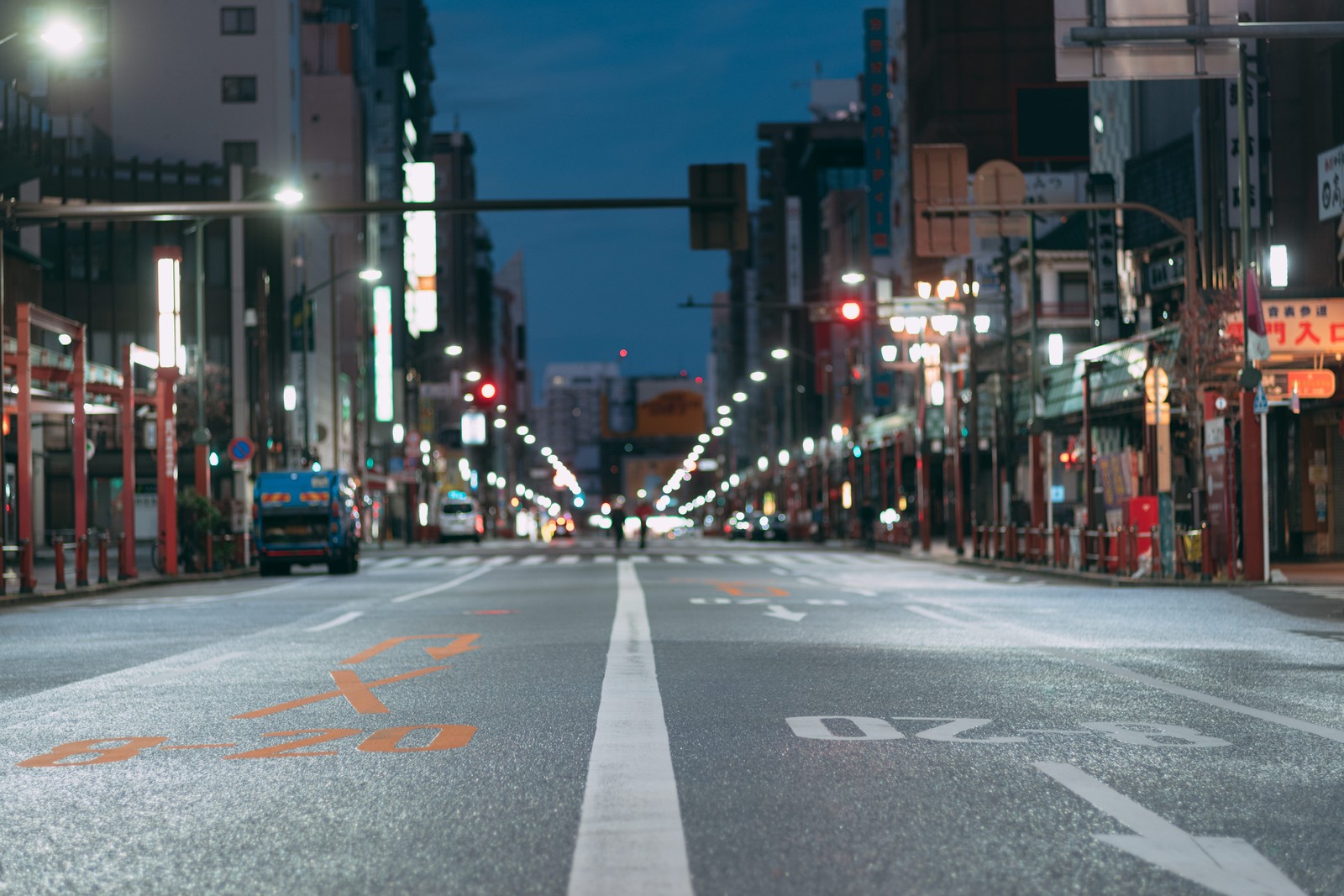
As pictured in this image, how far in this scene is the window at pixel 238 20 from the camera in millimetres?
87875

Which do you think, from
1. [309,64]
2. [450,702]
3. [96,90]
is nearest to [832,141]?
[309,64]

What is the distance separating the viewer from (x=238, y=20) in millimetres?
88250

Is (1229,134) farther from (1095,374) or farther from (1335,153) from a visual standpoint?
(1095,374)

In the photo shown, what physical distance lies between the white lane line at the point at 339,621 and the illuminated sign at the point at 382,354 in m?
85.3

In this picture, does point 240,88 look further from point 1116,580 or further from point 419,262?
point 1116,580

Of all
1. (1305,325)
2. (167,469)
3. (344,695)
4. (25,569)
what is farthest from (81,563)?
(1305,325)

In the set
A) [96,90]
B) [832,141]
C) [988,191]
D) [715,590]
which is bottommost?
[715,590]

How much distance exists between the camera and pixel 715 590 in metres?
26.5

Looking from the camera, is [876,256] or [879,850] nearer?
[879,850]

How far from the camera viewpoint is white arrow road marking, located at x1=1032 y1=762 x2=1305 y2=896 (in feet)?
16.9

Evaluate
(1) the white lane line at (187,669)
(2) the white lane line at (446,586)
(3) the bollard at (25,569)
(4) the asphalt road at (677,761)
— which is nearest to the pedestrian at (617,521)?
(2) the white lane line at (446,586)

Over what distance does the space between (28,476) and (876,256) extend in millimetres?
81118

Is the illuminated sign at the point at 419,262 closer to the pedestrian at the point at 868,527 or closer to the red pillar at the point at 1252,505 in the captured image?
the pedestrian at the point at 868,527

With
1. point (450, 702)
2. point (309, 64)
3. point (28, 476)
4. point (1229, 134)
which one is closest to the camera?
point (450, 702)
